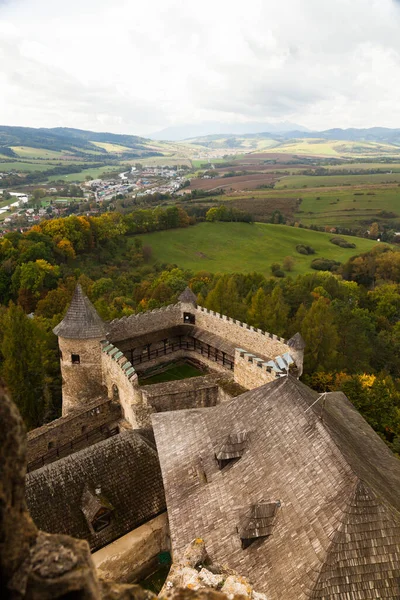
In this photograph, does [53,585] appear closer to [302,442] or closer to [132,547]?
[302,442]

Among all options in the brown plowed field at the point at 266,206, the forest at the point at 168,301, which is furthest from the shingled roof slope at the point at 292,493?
the brown plowed field at the point at 266,206

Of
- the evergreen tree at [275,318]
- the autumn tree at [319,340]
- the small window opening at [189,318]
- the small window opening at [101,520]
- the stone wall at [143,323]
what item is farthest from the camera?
the evergreen tree at [275,318]

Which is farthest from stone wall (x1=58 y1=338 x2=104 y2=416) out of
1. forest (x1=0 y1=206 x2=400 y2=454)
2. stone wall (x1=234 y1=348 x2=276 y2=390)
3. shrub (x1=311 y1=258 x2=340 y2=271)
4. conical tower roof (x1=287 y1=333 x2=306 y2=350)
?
shrub (x1=311 y1=258 x2=340 y2=271)

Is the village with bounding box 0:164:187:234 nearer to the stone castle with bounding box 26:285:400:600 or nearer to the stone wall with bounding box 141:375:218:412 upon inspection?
the stone castle with bounding box 26:285:400:600

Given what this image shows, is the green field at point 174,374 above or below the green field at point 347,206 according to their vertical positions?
below

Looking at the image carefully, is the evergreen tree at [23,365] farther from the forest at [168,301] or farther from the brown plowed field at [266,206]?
the brown plowed field at [266,206]

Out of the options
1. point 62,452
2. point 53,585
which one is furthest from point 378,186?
point 53,585

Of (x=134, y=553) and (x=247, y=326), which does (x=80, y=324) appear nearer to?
(x=247, y=326)
